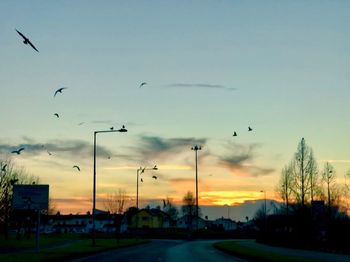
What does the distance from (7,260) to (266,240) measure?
58.6m

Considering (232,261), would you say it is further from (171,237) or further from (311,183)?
(171,237)

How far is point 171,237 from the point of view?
124188mm

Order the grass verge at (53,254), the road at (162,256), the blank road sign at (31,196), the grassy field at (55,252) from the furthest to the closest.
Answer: the blank road sign at (31,196)
the road at (162,256)
the grassy field at (55,252)
the grass verge at (53,254)

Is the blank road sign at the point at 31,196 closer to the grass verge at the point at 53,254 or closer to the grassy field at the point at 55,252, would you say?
the grassy field at the point at 55,252

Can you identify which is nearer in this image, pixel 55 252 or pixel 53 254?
pixel 53 254

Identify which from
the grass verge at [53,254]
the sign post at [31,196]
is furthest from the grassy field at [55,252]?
the sign post at [31,196]

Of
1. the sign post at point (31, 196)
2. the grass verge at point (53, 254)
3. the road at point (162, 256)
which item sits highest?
the sign post at point (31, 196)

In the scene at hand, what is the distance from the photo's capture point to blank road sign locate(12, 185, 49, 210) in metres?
51.2

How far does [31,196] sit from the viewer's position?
5144cm

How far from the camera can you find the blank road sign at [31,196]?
51219 mm

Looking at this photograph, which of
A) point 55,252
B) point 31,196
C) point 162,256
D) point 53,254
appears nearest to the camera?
point 53,254

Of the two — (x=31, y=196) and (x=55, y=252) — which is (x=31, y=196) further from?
(x=55, y=252)

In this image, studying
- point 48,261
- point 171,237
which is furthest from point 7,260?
point 171,237

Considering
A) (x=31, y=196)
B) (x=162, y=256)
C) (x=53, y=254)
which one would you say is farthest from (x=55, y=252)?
(x=162, y=256)
